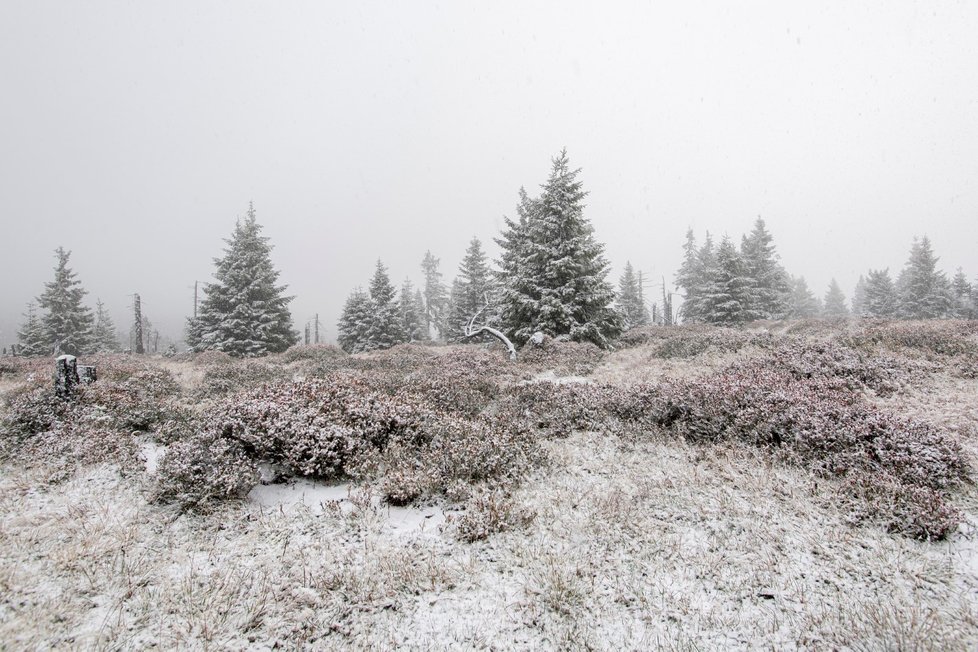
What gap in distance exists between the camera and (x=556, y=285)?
20.0 metres

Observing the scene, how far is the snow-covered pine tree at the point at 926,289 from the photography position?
37.8 metres

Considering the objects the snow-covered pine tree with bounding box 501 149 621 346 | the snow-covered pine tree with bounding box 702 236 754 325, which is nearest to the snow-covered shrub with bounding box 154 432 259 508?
the snow-covered pine tree with bounding box 501 149 621 346

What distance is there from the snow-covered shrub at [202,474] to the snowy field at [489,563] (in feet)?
0.54

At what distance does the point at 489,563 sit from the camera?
4059mm

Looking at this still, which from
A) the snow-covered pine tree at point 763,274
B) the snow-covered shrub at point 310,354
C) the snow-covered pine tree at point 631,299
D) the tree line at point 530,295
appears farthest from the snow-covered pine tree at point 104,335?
the snow-covered pine tree at point 763,274

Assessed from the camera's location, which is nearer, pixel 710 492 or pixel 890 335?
pixel 710 492

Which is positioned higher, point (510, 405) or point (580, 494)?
point (510, 405)

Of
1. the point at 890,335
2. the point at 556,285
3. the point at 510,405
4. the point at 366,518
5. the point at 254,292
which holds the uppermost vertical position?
the point at 254,292

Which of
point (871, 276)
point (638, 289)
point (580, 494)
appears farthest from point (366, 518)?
point (871, 276)

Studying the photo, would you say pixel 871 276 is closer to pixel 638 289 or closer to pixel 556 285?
pixel 638 289

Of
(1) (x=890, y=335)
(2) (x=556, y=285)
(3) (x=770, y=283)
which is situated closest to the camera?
(1) (x=890, y=335)

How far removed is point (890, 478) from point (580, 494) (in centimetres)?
352

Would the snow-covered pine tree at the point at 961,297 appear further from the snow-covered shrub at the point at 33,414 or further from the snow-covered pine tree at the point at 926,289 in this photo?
→ the snow-covered shrub at the point at 33,414

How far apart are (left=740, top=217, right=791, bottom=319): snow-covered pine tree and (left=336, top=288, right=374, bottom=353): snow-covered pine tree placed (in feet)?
104
